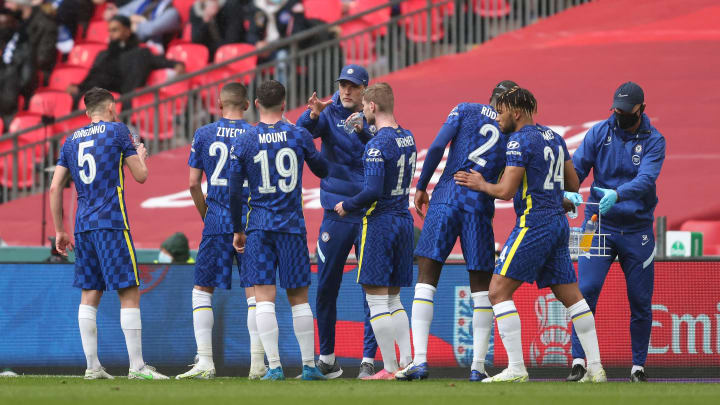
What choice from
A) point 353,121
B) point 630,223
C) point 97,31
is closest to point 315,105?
point 353,121

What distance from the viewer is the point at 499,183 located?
8.04 metres

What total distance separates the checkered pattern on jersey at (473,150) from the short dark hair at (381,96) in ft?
1.44

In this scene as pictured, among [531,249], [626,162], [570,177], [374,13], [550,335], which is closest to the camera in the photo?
[531,249]

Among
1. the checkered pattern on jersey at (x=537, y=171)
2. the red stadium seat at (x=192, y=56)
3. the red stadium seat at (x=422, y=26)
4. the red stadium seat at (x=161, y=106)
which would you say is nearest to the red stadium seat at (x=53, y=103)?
the red stadium seat at (x=161, y=106)

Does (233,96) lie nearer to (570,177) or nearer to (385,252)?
(385,252)

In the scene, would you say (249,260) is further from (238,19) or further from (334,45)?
(238,19)

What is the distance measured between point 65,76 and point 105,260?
13.8 m

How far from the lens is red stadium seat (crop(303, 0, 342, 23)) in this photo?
20.9 m

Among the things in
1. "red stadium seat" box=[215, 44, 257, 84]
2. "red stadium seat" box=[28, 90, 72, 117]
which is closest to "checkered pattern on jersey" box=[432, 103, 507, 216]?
"red stadium seat" box=[215, 44, 257, 84]

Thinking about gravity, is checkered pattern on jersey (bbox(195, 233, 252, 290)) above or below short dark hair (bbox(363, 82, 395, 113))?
below

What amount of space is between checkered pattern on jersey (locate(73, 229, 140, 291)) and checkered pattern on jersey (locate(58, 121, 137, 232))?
66 millimetres

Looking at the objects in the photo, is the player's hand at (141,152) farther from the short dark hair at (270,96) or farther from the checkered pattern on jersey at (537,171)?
the checkered pattern on jersey at (537,171)

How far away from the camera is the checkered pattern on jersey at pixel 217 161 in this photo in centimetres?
889

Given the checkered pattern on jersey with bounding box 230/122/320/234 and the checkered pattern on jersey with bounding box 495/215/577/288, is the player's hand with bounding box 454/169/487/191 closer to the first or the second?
the checkered pattern on jersey with bounding box 495/215/577/288
